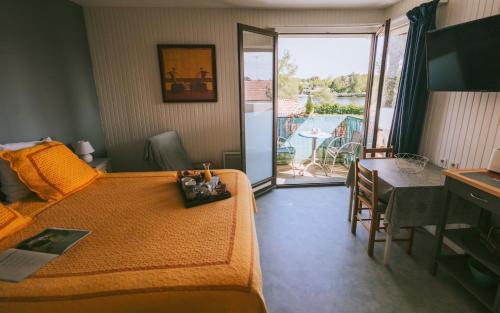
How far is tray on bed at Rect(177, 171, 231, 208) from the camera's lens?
5.88ft

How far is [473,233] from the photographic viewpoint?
1.89 metres

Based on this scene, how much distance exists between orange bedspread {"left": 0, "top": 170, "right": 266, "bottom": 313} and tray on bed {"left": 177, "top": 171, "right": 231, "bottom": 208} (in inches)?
2.4

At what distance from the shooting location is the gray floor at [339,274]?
1.77m

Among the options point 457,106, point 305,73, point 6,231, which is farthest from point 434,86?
point 305,73

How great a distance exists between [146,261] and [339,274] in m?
1.56

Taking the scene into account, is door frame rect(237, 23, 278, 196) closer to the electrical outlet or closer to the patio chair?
the patio chair

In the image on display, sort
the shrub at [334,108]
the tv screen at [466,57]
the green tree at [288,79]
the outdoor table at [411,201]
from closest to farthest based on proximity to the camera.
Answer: the tv screen at [466,57]
the outdoor table at [411,201]
the green tree at [288,79]
the shrub at [334,108]

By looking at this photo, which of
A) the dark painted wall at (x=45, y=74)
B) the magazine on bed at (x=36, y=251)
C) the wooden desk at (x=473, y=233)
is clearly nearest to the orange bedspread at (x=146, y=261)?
the magazine on bed at (x=36, y=251)

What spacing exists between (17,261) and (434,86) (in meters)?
3.19

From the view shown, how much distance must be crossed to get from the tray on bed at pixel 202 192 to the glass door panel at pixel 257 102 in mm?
1287

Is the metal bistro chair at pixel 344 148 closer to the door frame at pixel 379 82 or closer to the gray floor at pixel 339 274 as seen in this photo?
the door frame at pixel 379 82

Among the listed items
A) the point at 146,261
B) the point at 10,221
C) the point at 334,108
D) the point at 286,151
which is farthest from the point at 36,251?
the point at 334,108

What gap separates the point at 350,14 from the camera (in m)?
3.35

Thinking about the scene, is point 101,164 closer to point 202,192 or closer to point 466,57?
point 202,192
